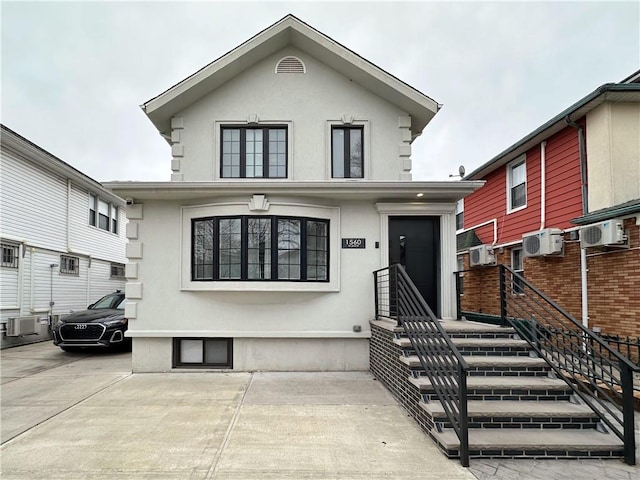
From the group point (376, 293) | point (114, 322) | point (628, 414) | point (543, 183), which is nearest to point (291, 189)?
point (376, 293)

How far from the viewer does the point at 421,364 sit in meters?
4.98

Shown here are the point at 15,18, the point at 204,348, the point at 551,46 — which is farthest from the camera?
the point at 551,46

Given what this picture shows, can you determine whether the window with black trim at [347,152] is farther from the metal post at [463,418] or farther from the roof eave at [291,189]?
the metal post at [463,418]


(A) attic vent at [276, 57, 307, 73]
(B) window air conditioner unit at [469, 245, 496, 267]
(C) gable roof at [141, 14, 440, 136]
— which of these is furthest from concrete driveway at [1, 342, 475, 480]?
(B) window air conditioner unit at [469, 245, 496, 267]

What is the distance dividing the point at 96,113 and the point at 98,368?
21680 mm

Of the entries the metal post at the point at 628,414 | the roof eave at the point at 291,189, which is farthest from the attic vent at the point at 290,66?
the metal post at the point at 628,414

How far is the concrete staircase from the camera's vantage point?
3910 mm

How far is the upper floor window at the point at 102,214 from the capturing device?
1559cm

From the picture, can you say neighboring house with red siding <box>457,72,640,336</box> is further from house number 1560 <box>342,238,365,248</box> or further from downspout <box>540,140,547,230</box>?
house number 1560 <box>342,238,365,248</box>

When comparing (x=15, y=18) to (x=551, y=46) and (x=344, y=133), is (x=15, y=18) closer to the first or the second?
(x=344, y=133)

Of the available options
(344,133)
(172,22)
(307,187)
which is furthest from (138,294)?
(172,22)

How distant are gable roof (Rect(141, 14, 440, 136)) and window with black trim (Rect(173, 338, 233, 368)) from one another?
4836mm

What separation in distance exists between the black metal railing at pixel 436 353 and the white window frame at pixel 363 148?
238cm

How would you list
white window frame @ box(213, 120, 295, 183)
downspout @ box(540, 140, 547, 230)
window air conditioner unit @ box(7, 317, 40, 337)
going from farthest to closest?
window air conditioner unit @ box(7, 317, 40, 337) → downspout @ box(540, 140, 547, 230) → white window frame @ box(213, 120, 295, 183)
